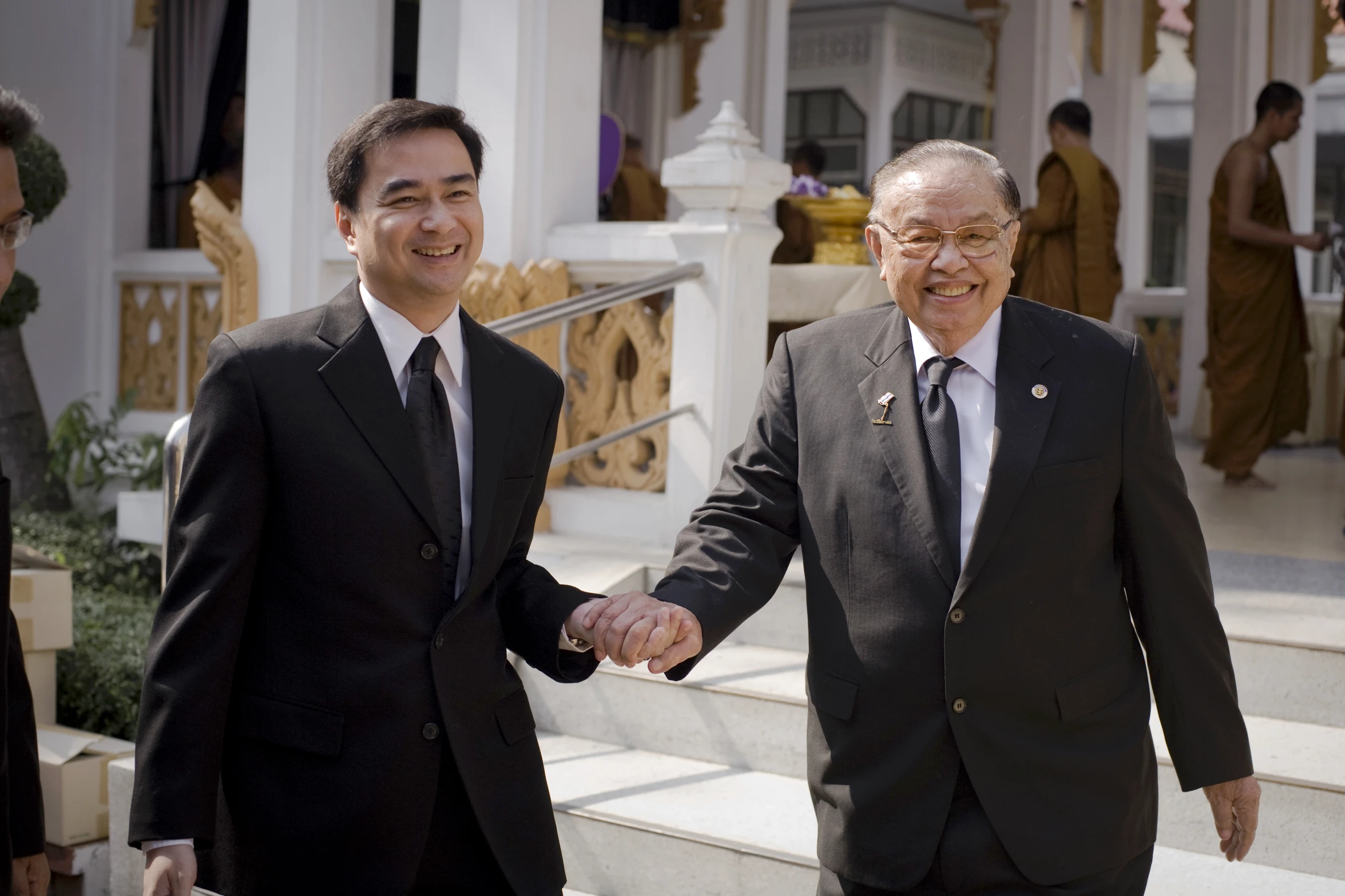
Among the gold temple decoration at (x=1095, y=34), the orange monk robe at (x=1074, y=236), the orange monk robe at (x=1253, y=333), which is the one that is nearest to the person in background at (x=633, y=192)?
the orange monk robe at (x=1074, y=236)

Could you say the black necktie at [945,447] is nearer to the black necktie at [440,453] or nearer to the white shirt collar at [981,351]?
the white shirt collar at [981,351]

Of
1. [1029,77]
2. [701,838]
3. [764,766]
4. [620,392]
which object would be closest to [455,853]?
[701,838]

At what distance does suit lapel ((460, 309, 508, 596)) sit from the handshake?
0.26 metres

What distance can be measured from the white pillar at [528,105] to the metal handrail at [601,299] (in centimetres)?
70

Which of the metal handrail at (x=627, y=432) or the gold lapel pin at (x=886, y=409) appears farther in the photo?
the metal handrail at (x=627, y=432)

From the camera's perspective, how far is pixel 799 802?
3.59 metres

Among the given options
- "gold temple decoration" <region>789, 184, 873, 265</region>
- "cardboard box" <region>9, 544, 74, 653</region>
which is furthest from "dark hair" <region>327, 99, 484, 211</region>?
Answer: "gold temple decoration" <region>789, 184, 873, 265</region>

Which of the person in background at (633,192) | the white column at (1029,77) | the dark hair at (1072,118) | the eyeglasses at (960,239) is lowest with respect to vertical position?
the eyeglasses at (960,239)

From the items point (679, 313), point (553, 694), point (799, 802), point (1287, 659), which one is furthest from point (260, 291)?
point (1287, 659)

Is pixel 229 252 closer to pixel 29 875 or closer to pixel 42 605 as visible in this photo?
pixel 42 605

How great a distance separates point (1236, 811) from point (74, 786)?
10.5ft

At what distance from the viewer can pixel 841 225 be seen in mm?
6297

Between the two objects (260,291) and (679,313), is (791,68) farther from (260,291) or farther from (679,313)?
(679,313)

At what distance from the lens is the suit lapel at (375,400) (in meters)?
1.98
